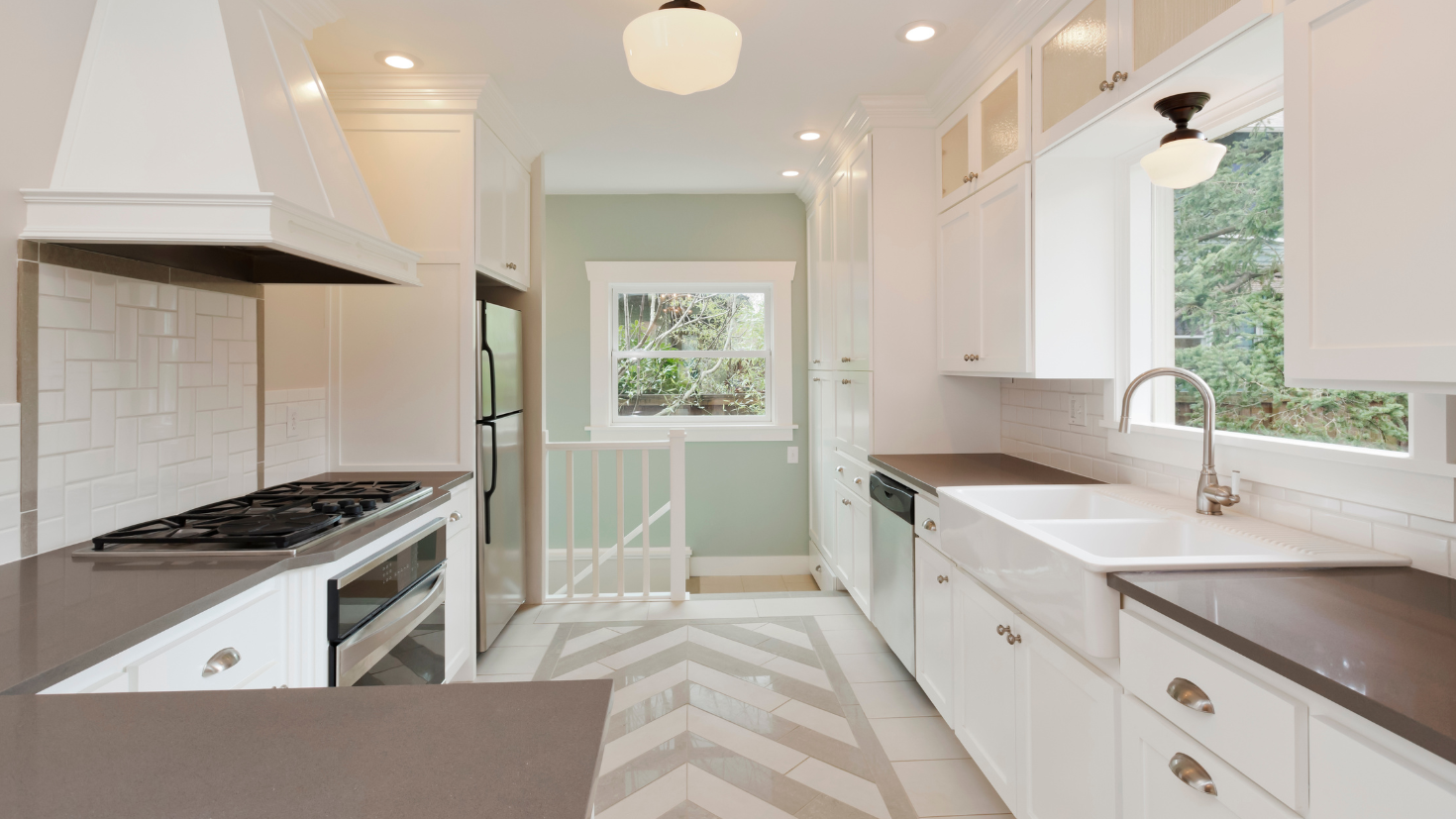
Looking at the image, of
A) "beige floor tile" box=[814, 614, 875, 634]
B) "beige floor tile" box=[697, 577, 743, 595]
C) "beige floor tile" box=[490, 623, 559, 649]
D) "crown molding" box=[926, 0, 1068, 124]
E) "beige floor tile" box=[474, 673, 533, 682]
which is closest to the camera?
"crown molding" box=[926, 0, 1068, 124]

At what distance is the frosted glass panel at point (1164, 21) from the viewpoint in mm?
1444

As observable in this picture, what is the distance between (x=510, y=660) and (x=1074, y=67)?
118 inches

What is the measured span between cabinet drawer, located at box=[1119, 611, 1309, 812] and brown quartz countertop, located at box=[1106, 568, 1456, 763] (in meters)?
0.05

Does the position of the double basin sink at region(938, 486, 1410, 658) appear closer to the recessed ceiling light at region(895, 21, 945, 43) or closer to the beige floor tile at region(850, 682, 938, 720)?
the beige floor tile at region(850, 682, 938, 720)

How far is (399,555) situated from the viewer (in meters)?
1.95

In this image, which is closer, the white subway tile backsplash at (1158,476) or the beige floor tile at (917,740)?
the white subway tile backsplash at (1158,476)

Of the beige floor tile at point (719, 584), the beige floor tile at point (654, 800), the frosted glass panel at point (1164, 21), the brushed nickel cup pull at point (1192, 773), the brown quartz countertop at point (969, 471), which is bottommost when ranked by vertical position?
the beige floor tile at point (719, 584)

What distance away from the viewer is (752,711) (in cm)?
248

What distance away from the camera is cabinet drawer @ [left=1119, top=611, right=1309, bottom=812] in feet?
2.97

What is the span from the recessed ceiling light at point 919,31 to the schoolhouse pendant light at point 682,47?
816mm

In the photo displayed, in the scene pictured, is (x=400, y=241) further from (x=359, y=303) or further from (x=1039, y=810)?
(x=1039, y=810)

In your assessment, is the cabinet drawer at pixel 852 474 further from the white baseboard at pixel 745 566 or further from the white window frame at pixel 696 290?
the white baseboard at pixel 745 566

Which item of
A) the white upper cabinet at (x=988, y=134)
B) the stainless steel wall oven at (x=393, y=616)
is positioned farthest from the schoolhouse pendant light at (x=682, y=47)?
the stainless steel wall oven at (x=393, y=616)

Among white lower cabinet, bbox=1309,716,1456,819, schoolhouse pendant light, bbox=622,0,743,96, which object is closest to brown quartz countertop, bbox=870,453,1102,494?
white lower cabinet, bbox=1309,716,1456,819
